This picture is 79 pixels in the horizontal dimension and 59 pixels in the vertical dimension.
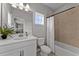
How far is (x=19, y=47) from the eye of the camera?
1.58 meters

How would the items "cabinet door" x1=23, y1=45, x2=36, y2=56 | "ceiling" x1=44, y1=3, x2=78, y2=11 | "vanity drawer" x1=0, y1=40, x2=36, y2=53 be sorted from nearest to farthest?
"vanity drawer" x1=0, y1=40, x2=36, y2=53 → "ceiling" x1=44, y1=3, x2=78, y2=11 → "cabinet door" x1=23, y1=45, x2=36, y2=56

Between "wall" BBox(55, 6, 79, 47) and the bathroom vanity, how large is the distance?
1.49 feet

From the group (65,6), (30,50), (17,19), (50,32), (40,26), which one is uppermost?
(65,6)

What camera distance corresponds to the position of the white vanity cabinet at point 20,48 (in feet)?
4.58

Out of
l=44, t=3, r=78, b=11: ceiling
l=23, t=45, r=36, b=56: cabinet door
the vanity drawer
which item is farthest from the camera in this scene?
l=23, t=45, r=36, b=56: cabinet door

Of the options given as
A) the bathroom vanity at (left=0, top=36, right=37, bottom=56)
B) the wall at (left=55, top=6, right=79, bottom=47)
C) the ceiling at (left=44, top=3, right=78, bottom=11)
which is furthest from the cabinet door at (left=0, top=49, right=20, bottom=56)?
the ceiling at (left=44, top=3, right=78, bottom=11)

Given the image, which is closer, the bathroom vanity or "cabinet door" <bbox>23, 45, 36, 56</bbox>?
Answer: the bathroom vanity

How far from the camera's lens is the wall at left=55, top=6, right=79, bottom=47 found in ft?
5.20

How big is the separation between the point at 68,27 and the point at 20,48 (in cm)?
87

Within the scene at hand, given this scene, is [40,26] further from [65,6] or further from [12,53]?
[12,53]

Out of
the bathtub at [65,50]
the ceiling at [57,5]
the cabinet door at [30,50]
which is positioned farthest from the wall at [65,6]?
the cabinet door at [30,50]

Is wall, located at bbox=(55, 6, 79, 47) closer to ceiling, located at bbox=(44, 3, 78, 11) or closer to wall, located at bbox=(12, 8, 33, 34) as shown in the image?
ceiling, located at bbox=(44, 3, 78, 11)

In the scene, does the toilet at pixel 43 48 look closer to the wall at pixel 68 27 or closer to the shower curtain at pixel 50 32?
the shower curtain at pixel 50 32

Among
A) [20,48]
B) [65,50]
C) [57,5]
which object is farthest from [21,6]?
[65,50]
